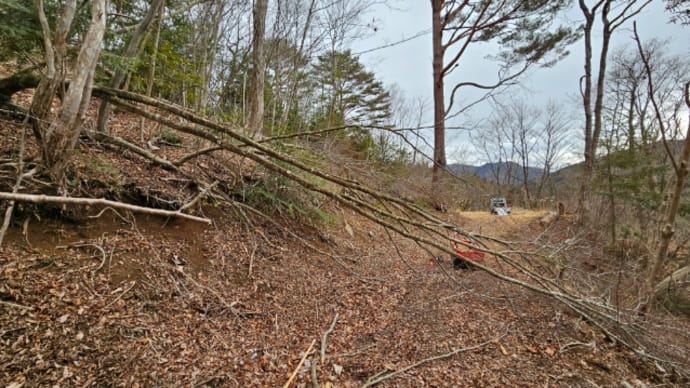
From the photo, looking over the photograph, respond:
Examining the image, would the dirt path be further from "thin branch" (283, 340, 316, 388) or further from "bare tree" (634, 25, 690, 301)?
"bare tree" (634, 25, 690, 301)

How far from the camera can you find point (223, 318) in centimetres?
185

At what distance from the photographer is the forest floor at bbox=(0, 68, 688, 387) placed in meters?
1.38

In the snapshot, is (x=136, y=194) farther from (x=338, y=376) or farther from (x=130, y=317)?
(x=338, y=376)

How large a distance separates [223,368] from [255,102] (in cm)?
332

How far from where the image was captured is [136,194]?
7.29ft

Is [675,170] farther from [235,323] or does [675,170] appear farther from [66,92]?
[66,92]

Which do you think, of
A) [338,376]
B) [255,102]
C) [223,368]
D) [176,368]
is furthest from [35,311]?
[255,102]

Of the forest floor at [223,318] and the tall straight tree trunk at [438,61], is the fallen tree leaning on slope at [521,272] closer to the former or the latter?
the forest floor at [223,318]

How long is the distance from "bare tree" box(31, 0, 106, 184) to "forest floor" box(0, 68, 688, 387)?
0.90ft

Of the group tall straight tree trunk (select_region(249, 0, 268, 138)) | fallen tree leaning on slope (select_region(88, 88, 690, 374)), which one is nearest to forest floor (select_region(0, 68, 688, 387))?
fallen tree leaning on slope (select_region(88, 88, 690, 374))

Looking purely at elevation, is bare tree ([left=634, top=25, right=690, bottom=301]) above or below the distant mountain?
below

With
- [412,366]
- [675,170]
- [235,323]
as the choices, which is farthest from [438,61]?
[235,323]

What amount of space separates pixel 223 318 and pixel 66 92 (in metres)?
1.68

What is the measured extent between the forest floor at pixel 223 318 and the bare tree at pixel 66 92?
0.90 ft
